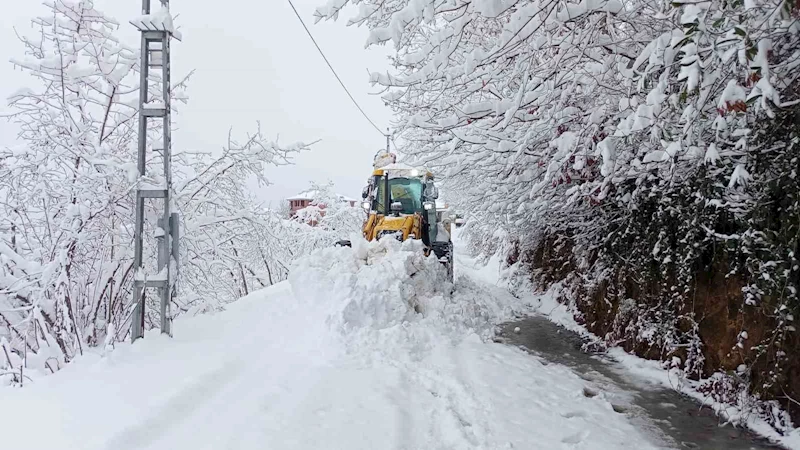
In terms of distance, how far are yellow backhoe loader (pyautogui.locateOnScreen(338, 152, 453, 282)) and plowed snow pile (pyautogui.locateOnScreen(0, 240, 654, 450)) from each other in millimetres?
2745

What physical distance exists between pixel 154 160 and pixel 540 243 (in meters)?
9.12

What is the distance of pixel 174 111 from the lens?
→ 24.4 feet

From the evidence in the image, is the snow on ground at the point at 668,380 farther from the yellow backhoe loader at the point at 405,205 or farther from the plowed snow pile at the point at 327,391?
→ the yellow backhoe loader at the point at 405,205

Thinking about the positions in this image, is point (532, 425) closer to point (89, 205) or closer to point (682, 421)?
point (682, 421)

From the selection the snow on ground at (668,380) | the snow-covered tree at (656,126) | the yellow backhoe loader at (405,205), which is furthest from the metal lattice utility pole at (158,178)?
the snow on ground at (668,380)

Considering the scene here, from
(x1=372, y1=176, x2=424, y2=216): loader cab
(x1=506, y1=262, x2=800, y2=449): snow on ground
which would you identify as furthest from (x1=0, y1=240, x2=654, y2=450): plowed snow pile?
(x1=372, y1=176, x2=424, y2=216): loader cab

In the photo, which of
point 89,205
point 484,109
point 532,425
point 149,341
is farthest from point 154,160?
point 532,425

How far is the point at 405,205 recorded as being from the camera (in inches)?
436

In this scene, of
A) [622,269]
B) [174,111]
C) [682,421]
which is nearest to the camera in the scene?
[682,421]

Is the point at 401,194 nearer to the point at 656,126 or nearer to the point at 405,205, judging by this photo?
the point at 405,205

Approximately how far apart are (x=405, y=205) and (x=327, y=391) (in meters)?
7.19

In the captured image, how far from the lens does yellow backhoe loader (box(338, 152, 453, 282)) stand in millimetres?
9938

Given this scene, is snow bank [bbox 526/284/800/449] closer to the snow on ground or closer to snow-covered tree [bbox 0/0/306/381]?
the snow on ground

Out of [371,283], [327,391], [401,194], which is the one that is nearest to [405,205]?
[401,194]
